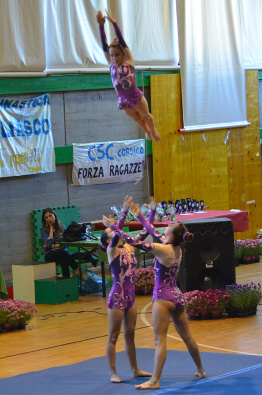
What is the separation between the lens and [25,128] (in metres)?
11.4

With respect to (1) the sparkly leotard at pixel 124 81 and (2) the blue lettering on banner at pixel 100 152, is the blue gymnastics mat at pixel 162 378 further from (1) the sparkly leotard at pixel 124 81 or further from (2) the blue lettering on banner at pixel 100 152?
(2) the blue lettering on banner at pixel 100 152

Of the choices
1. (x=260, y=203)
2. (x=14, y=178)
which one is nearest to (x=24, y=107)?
(x=14, y=178)

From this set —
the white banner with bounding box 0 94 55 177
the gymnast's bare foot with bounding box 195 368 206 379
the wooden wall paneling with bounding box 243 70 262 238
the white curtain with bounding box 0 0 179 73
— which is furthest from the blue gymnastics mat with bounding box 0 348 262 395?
the wooden wall paneling with bounding box 243 70 262 238

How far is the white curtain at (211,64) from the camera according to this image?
13297 mm

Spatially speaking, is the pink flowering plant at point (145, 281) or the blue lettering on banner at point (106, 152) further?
the blue lettering on banner at point (106, 152)

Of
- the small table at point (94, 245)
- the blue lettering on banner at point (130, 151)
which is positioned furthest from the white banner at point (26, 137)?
the small table at point (94, 245)

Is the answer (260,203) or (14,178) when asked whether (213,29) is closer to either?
(260,203)

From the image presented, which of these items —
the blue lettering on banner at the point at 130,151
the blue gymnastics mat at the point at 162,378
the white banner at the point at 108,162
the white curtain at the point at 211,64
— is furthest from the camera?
the white curtain at the point at 211,64

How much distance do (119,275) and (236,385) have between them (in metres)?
1.33

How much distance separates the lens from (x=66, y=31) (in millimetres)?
11789

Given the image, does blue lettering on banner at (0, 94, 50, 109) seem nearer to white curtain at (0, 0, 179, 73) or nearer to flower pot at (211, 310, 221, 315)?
white curtain at (0, 0, 179, 73)

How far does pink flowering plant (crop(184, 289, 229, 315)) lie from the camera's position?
27.5ft

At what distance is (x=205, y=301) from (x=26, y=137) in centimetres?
462

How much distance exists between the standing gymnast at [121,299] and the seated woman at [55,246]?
441 cm
